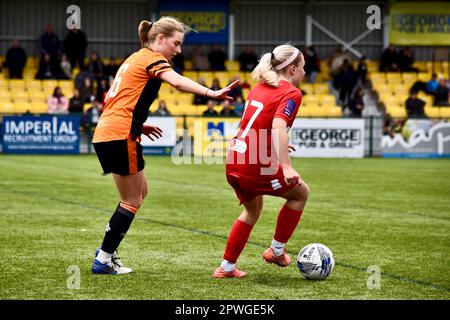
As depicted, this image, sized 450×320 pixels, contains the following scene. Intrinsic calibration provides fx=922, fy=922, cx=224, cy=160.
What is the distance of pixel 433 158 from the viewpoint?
1066 inches

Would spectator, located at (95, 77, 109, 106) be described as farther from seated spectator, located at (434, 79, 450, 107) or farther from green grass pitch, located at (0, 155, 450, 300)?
seated spectator, located at (434, 79, 450, 107)

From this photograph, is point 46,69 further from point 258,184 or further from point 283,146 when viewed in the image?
point 283,146

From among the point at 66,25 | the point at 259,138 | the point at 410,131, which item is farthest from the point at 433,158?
the point at 259,138

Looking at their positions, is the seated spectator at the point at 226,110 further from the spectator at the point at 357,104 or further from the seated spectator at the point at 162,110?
the spectator at the point at 357,104

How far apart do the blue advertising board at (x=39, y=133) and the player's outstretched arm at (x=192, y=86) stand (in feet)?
63.8

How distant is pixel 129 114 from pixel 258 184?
1168mm

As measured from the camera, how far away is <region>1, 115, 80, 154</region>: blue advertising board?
85.1 feet

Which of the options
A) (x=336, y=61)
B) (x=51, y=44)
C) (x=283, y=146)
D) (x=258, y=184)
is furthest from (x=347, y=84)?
(x=283, y=146)

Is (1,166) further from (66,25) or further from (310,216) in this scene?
(66,25)

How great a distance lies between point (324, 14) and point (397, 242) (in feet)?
88.1

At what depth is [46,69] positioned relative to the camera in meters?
30.2

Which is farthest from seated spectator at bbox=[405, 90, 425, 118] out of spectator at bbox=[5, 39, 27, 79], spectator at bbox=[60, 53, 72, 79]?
spectator at bbox=[5, 39, 27, 79]

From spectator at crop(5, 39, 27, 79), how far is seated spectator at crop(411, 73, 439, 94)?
13.1 m
